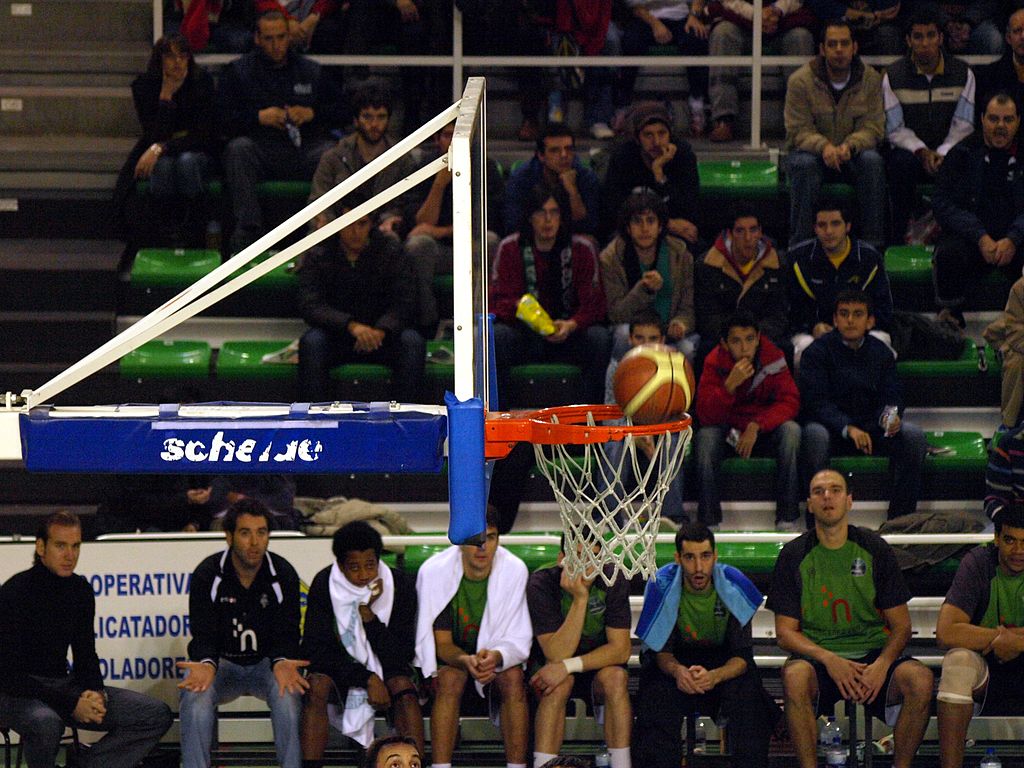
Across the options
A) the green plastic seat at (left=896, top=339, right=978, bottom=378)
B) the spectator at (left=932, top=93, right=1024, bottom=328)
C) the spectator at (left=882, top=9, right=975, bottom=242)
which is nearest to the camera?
the green plastic seat at (left=896, top=339, right=978, bottom=378)

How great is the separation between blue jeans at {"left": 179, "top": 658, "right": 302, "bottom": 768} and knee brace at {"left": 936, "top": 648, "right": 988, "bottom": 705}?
3.36 metres

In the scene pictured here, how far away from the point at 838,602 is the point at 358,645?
257 cm

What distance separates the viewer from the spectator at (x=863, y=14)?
41.4ft

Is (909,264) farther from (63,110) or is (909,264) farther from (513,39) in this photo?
(63,110)

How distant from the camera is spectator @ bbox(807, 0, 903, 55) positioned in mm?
12625

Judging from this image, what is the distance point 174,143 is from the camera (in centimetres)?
1159

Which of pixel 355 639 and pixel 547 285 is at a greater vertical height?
pixel 547 285

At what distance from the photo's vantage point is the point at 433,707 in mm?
8930

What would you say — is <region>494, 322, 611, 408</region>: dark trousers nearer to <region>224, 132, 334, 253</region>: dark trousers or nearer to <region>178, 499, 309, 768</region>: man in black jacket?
<region>224, 132, 334, 253</region>: dark trousers

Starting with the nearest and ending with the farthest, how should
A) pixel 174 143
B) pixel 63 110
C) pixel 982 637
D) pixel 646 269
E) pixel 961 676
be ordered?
1. pixel 961 676
2. pixel 982 637
3. pixel 646 269
4. pixel 174 143
5. pixel 63 110

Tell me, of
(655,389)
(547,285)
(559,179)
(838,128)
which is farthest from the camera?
(838,128)

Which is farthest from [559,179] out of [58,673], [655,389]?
[655,389]

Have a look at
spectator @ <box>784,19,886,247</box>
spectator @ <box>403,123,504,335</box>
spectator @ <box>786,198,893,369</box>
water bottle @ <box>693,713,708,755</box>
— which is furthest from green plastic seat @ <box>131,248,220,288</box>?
water bottle @ <box>693,713,708,755</box>

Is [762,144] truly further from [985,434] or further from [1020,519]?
[1020,519]
